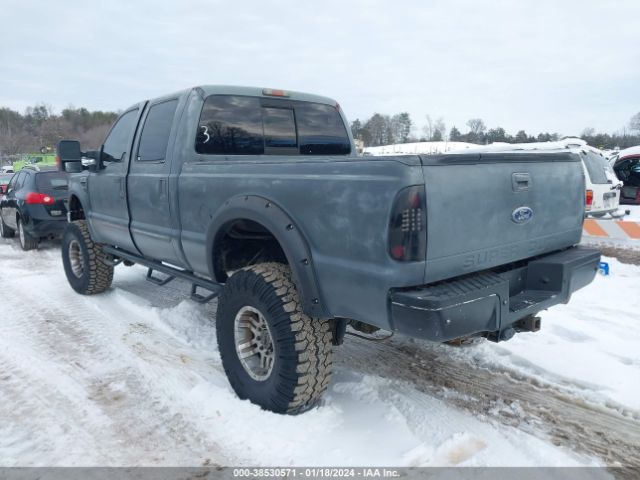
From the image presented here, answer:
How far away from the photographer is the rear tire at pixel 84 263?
5.57 meters

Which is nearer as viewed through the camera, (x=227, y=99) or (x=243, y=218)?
(x=243, y=218)

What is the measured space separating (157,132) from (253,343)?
2.19m

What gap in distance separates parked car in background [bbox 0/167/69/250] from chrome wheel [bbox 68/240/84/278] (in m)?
3.43

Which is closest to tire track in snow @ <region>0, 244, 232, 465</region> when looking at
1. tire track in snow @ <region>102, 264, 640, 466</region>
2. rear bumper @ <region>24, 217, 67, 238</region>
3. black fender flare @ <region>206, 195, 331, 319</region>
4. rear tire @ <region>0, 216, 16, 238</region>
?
black fender flare @ <region>206, 195, 331, 319</region>

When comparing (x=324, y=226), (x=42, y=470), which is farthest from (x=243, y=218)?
(x=42, y=470)

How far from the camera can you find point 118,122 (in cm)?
514

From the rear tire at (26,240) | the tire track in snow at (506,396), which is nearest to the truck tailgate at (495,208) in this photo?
the tire track in snow at (506,396)

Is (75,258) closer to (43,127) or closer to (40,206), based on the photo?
(40,206)

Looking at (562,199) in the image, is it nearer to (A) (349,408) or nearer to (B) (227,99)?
(A) (349,408)

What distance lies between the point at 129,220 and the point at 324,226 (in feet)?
8.83

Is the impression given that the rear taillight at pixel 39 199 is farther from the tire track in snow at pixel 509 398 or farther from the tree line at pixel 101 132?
the tree line at pixel 101 132

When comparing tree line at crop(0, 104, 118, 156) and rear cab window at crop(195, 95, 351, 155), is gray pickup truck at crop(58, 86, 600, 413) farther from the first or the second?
tree line at crop(0, 104, 118, 156)

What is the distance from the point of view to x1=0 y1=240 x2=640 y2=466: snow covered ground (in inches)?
105

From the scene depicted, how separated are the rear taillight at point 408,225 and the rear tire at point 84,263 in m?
4.36
